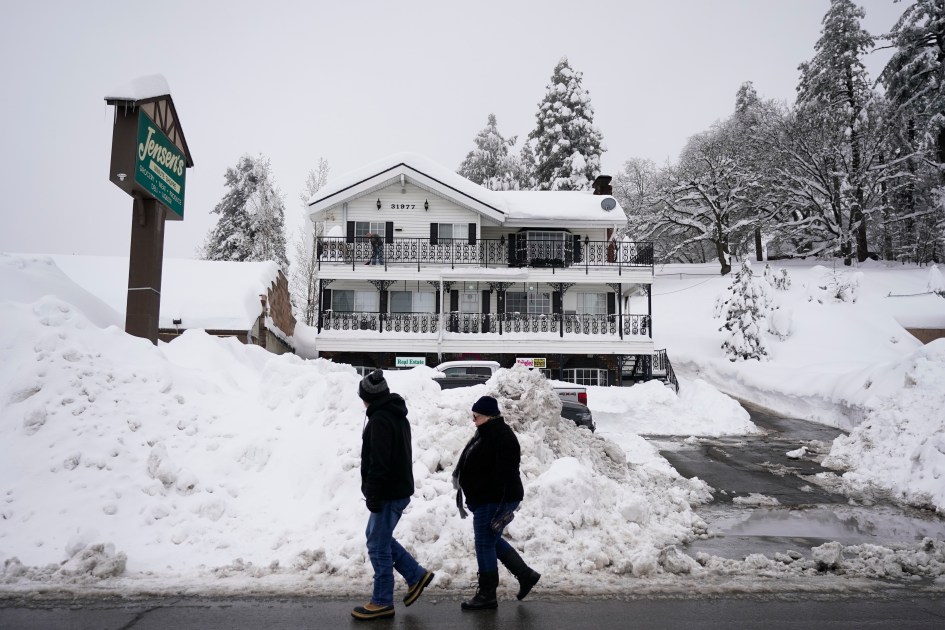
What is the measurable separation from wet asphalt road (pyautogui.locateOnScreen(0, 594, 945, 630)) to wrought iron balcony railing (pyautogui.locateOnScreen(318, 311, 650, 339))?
861 inches

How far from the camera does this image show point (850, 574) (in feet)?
20.9

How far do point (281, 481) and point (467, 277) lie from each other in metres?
20.1

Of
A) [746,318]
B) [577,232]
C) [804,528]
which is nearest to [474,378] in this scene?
[804,528]

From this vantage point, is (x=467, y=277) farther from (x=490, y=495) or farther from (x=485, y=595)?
(x=485, y=595)

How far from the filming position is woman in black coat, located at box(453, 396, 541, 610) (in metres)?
5.28

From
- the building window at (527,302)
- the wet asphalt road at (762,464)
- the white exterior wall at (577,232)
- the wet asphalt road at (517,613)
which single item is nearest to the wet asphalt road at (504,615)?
the wet asphalt road at (517,613)

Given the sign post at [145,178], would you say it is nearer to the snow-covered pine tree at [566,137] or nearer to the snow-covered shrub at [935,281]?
the snow-covered pine tree at [566,137]

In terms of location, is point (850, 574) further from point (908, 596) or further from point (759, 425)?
point (759, 425)

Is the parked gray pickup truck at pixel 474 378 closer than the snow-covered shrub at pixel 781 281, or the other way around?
the parked gray pickup truck at pixel 474 378

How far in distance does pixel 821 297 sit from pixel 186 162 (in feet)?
110

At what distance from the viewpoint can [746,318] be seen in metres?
30.5

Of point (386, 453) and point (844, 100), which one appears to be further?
point (844, 100)

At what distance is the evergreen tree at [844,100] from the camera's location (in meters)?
41.4

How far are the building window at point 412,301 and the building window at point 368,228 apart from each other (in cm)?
289
